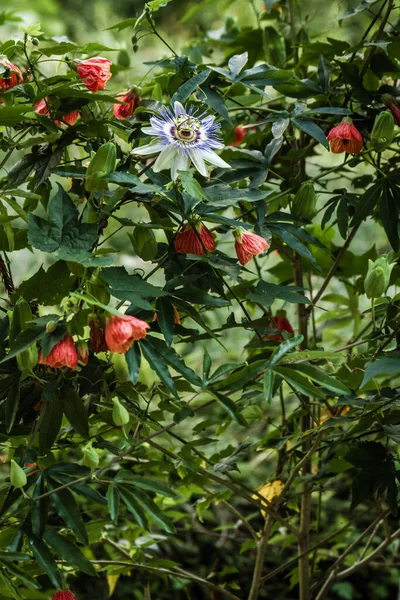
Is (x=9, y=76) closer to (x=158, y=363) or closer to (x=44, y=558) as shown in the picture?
(x=158, y=363)

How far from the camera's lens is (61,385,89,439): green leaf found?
68 cm

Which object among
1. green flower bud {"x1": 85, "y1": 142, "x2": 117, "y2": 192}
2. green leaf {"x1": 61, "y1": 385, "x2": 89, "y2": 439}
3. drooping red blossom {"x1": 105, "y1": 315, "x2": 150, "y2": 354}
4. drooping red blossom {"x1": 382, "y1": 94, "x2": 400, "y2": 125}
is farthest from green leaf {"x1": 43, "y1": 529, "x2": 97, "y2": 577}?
drooping red blossom {"x1": 382, "y1": 94, "x2": 400, "y2": 125}

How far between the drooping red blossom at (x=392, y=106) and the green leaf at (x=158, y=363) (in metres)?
0.38

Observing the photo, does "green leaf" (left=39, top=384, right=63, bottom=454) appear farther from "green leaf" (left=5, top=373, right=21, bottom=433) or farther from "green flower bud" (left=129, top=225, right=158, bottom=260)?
"green flower bud" (left=129, top=225, right=158, bottom=260)

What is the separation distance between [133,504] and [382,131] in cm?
44

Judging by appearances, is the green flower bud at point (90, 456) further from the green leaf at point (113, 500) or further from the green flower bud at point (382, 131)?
the green flower bud at point (382, 131)

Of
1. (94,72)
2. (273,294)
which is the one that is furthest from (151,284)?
(94,72)

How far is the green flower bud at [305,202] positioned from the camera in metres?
0.79

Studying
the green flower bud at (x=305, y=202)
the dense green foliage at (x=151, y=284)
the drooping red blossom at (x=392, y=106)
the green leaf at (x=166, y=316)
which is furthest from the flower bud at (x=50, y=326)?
the drooping red blossom at (x=392, y=106)

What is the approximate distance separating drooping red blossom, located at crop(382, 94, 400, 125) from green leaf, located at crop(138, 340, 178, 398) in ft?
1.25

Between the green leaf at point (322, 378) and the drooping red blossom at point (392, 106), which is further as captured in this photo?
the drooping red blossom at point (392, 106)

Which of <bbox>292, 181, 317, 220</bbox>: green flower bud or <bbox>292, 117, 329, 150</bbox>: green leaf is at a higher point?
<bbox>292, 117, 329, 150</bbox>: green leaf

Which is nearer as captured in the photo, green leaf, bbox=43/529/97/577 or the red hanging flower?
green leaf, bbox=43/529/97/577

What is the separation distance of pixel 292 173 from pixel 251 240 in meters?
0.25
